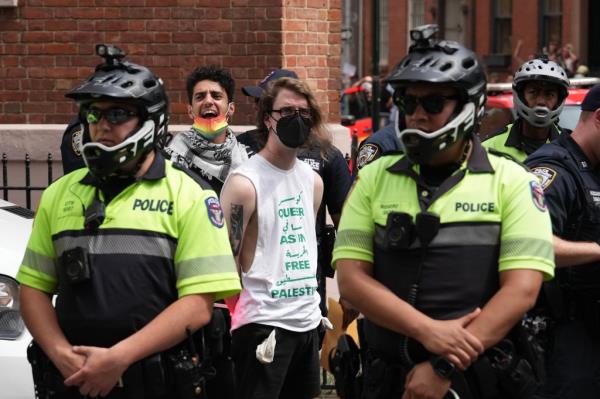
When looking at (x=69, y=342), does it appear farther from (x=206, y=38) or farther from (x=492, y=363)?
(x=206, y=38)

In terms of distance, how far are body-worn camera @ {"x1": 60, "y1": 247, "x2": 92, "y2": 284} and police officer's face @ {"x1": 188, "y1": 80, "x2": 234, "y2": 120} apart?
2983 millimetres

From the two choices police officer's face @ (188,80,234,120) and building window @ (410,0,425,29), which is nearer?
police officer's face @ (188,80,234,120)

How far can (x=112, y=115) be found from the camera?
4688mm

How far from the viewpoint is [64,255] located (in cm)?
461

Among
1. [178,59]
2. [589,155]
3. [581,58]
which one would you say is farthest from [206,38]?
[581,58]

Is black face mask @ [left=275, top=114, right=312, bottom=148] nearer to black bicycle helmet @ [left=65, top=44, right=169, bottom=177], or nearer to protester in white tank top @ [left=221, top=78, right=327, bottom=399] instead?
protester in white tank top @ [left=221, top=78, right=327, bottom=399]

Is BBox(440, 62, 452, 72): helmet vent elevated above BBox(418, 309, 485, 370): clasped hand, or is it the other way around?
BBox(440, 62, 452, 72): helmet vent

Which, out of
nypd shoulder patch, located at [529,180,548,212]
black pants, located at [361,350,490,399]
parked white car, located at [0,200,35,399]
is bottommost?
parked white car, located at [0,200,35,399]

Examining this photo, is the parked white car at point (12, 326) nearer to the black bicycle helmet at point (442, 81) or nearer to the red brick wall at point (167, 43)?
the black bicycle helmet at point (442, 81)

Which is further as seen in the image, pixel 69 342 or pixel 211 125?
pixel 211 125

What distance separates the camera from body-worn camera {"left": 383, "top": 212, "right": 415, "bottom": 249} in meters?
4.35

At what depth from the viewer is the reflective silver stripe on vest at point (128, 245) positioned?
4.58m

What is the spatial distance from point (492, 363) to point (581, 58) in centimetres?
3438

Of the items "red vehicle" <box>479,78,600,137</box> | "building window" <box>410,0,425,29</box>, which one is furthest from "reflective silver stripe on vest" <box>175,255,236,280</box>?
"building window" <box>410,0,425,29</box>
